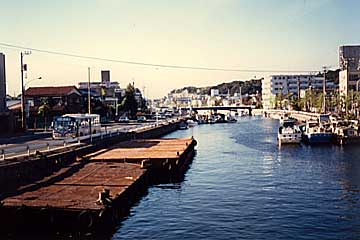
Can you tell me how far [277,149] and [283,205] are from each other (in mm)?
35605

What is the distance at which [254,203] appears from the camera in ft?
97.7

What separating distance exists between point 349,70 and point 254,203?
13673cm

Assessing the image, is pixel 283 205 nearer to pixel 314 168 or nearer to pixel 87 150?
pixel 314 168

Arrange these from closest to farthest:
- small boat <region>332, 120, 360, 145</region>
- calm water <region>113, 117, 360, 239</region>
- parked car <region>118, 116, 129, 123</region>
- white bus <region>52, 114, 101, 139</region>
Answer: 1. calm water <region>113, 117, 360, 239</region>
2. white bus <region>52, 114, 101, 139</region>
3. small boat <region>332, 120, 360, 145</region>
4. parked car <region>118, 116, 129, 123</region>

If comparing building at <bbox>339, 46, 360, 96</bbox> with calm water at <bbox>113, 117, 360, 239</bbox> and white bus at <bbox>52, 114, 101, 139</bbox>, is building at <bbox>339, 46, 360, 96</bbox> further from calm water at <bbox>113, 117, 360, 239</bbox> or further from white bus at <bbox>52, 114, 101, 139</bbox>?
calm water at <bbox>113, 117, 360, 239</bbox>

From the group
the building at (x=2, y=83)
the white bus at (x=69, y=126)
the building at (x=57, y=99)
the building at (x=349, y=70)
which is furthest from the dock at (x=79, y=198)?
the building at (x=349, y=70)

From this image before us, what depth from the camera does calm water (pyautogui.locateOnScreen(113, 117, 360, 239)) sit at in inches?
935

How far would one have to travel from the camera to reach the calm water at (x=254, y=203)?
2375 cm

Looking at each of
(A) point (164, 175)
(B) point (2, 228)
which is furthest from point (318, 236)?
(A) point (164, 175)

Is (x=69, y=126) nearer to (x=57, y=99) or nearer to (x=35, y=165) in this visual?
(x=35, y=165)

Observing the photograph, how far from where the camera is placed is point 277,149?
64125 millimetres

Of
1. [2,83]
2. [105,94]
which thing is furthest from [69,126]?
[105,94]

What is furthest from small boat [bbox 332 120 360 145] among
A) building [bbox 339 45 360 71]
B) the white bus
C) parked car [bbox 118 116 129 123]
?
building [bbox 339 45 360 71]

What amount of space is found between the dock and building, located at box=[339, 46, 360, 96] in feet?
357
